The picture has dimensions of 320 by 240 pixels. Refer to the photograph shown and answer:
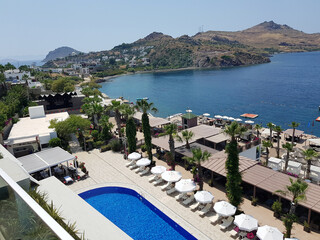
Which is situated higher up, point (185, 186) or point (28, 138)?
point (28, 138)

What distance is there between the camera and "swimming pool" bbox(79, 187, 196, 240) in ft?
57.4

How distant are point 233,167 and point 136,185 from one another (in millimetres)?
9871

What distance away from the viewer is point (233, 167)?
17922mm

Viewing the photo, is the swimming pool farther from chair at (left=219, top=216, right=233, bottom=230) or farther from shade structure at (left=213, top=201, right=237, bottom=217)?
shade structure at (left=213, top=201, right=237, bottom=217)

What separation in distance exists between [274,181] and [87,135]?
2741 cm

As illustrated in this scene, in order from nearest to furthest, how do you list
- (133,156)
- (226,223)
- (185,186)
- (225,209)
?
1. (226,223)
2. (225,209)
3. (185,186)
4. (133,156)

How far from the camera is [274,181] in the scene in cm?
1992

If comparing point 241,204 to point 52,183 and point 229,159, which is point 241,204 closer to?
point 229,159

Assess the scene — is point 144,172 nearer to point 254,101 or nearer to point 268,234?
point 268,234

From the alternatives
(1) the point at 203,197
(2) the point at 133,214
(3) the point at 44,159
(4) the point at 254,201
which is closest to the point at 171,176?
(1) the point at 203,197

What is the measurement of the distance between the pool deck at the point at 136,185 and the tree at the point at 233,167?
2.61 metres

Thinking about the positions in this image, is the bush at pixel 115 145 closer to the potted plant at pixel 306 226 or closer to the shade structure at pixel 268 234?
the shade structure at pixel 268 234

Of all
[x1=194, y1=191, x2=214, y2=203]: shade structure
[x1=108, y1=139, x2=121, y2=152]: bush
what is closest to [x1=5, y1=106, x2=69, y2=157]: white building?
[x1=108, y1=139, x2=121, y2=152]: bush

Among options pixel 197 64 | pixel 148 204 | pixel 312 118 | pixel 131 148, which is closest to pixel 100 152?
pixel 131 148
